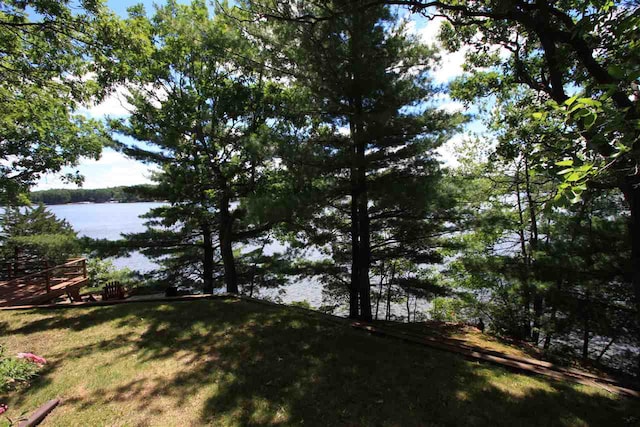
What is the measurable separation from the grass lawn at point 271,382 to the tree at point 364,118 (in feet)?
10.2

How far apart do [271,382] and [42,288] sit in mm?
9833

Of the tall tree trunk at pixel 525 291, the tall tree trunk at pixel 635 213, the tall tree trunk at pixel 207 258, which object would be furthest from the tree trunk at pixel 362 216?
the tall tree trunk at pixel 207 258

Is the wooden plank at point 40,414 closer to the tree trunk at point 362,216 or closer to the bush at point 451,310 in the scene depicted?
the tree trunk at point 362,216

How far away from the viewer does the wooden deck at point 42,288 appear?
30.3ft

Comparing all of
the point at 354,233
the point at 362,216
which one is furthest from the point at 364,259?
the point at 362,216

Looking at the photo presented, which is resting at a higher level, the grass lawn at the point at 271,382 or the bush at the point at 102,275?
the grass lawn at the point at 271,382

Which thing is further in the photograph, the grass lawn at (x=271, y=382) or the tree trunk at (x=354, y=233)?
the tree trunk at (x=354, y=233)

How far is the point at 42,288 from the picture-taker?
1033 centimetres

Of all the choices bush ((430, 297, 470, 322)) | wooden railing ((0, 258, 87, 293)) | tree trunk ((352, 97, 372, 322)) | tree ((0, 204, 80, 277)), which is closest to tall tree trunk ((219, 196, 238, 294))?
wooden railing ((0, 258, 87, 293))

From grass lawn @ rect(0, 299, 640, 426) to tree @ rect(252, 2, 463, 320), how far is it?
3.11 metres

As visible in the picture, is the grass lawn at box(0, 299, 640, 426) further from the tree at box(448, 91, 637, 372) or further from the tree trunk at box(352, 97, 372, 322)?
the tree at box(448, 91, 637, 372)

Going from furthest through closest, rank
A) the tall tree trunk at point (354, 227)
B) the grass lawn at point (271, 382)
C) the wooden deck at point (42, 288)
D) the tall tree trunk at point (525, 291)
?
1. the wooden deck at point (42, 288)
2. the tall tree trunk at point (525, 291)
3. the tall tree trunk at point (354, 227)
4. the grass lawn at point (271, 382)

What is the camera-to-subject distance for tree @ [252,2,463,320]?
727cm

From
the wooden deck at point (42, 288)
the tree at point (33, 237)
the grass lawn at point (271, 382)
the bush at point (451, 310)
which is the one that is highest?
the tree at point (33, 237)
